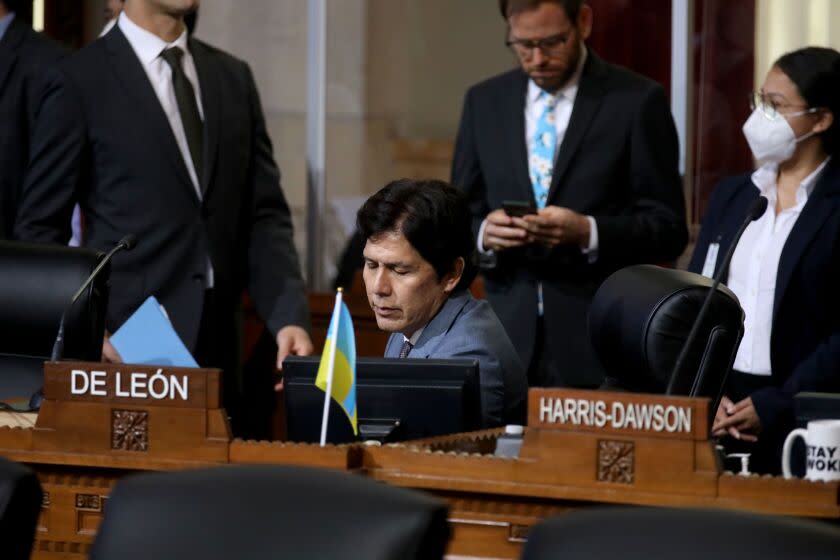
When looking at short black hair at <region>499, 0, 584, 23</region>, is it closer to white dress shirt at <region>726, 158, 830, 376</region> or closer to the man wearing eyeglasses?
the man wearing eyeglasses

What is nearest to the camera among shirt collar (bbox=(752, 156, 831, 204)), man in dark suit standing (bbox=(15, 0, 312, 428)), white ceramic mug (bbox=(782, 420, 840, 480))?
white ceramic mug (bbox=(782, 420, 840, 480))

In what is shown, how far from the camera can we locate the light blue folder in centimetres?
322

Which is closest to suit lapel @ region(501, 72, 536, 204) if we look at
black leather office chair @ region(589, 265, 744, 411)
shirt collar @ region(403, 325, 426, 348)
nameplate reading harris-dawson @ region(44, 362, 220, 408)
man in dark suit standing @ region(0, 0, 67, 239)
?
shirt collar @ region(403, 325, 426, 348)

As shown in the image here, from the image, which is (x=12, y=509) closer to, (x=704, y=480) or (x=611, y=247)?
(x=704, y=480)

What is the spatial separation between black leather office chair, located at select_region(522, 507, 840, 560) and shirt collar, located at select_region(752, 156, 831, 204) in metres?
2.59

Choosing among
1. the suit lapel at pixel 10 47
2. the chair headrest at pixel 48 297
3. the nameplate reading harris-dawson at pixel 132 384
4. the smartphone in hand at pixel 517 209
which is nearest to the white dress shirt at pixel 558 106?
the smartphone in hand at pixel 517 209

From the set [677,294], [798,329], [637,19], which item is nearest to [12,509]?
[677,294]

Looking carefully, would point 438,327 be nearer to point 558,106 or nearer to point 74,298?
point 74,298

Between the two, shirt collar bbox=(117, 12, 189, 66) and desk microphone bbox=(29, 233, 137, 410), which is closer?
desk microphone bbox=(29, 233, 137, 410)

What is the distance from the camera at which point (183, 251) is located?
4.45 meters

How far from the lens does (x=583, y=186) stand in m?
4.52

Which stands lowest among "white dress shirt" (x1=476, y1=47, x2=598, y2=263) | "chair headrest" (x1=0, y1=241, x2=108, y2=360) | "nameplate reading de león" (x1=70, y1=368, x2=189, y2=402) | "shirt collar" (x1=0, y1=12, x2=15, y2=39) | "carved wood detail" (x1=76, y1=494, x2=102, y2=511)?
"carved wood detail" (x1=76, y1=494, x2=102, y2=511)

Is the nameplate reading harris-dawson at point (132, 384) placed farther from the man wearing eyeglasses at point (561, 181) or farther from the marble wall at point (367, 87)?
the marble wall at point (367, 87)

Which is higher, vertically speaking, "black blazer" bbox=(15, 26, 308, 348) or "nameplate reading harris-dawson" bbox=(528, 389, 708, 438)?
"black blazer" bbox=(15, 26, 308, 348)
